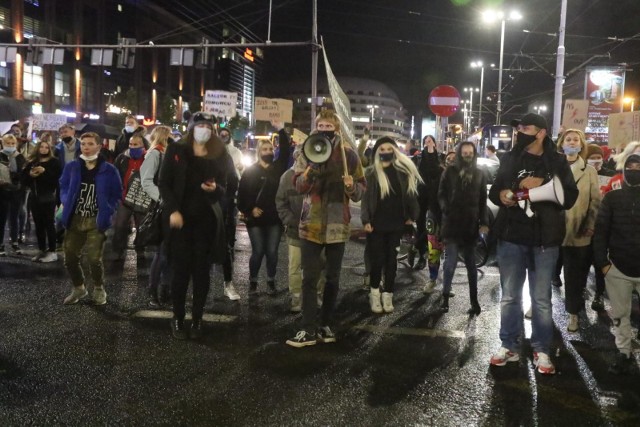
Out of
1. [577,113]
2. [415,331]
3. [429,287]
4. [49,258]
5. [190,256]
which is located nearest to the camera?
[190,256]

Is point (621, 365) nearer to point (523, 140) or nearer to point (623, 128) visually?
Answer: point (523, 140)

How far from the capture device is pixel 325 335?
16.6ft

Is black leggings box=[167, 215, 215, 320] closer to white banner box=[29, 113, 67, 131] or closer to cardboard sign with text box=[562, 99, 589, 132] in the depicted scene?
cardboard sign with text box=[562, 99, 589, 132]

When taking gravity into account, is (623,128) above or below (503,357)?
above

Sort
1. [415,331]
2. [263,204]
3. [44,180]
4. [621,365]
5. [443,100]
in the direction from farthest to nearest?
1. [443,100]
2. [44,180]
3. [263,204]
4. [415,331]
5. [621,365]

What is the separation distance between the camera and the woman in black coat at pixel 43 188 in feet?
27.2

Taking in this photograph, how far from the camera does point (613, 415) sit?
11.9ft

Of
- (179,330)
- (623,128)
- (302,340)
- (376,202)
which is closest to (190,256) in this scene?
(179,330)

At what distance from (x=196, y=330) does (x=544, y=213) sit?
10.3ft

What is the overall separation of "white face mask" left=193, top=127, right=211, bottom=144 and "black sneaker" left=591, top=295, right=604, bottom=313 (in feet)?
15.6

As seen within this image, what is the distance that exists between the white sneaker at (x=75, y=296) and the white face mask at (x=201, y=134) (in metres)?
2.56

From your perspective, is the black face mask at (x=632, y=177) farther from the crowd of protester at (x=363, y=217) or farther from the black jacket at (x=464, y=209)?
the black jacket at (x=464, y=209)

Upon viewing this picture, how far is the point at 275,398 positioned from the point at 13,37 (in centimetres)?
4592

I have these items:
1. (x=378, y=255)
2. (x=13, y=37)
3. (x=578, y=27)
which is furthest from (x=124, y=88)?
(x=378, y=255)
